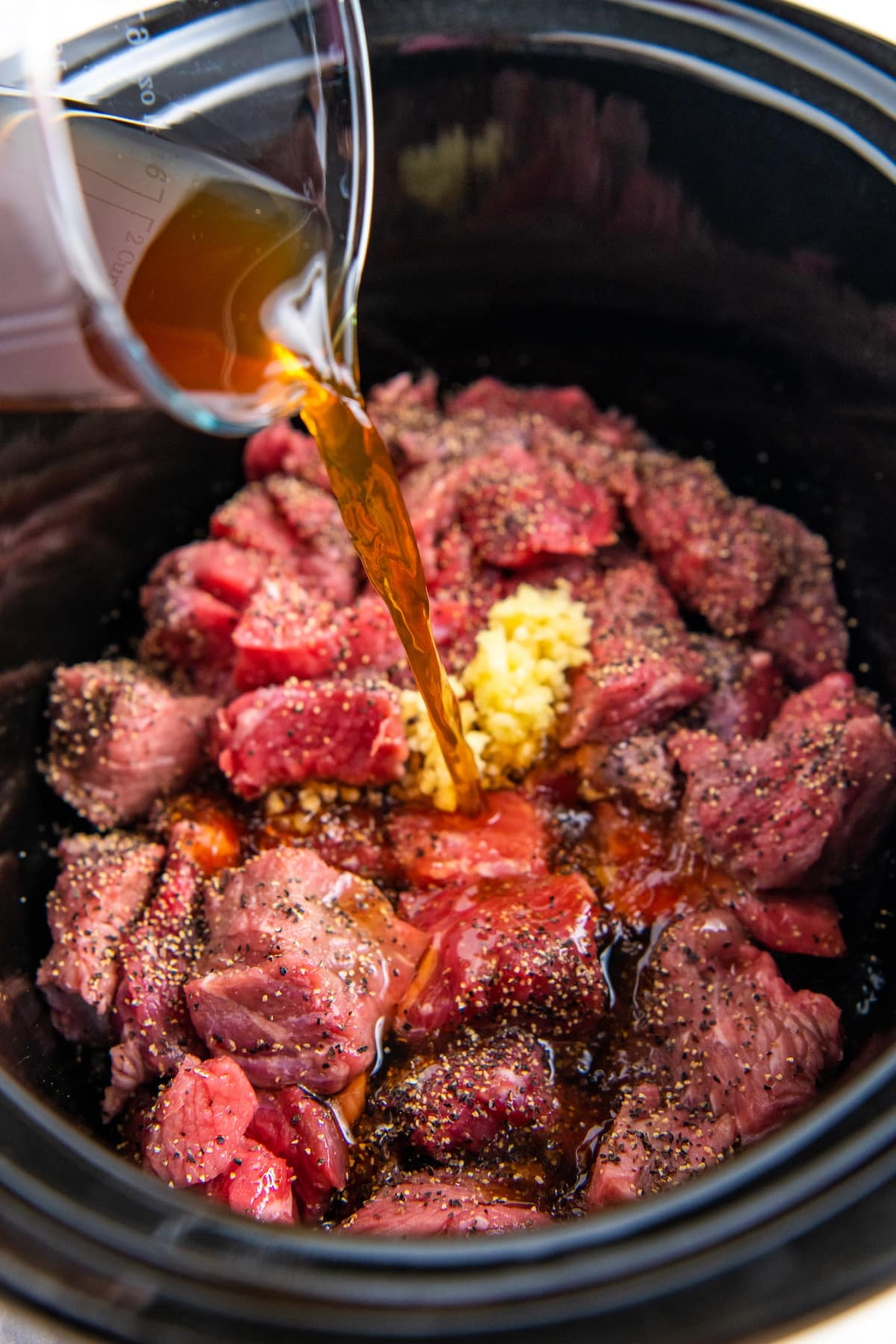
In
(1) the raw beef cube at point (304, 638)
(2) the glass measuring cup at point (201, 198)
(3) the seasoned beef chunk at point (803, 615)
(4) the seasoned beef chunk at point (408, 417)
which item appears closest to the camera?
(2) the glass measuring cup at point (201, 198)

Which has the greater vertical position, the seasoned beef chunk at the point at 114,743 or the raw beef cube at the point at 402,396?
the raw beef cube at the point at 402,396

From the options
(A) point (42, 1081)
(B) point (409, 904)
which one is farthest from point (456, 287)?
Answer: (A) point (42, 1081)

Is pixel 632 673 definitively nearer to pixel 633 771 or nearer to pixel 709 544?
pixel 633 771

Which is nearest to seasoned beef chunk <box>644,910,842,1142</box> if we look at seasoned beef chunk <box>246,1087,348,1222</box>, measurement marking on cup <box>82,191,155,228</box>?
seasoned beef chunk <box>246,1087,348,1222</box>

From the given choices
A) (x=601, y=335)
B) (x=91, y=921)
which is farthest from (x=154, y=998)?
(x=601, y=335)

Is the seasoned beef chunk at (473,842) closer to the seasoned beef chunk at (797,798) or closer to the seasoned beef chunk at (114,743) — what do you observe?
the seasoned beef chunk at (797,798)

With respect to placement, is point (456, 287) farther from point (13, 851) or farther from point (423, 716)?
point (13, 851)

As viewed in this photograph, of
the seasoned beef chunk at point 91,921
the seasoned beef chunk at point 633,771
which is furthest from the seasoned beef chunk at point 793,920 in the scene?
the seasoned beef chunk at point 91,921

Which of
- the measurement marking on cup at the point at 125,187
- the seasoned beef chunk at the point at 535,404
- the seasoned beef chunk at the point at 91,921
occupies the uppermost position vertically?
the measurement marking on cup at the point at 125,187
